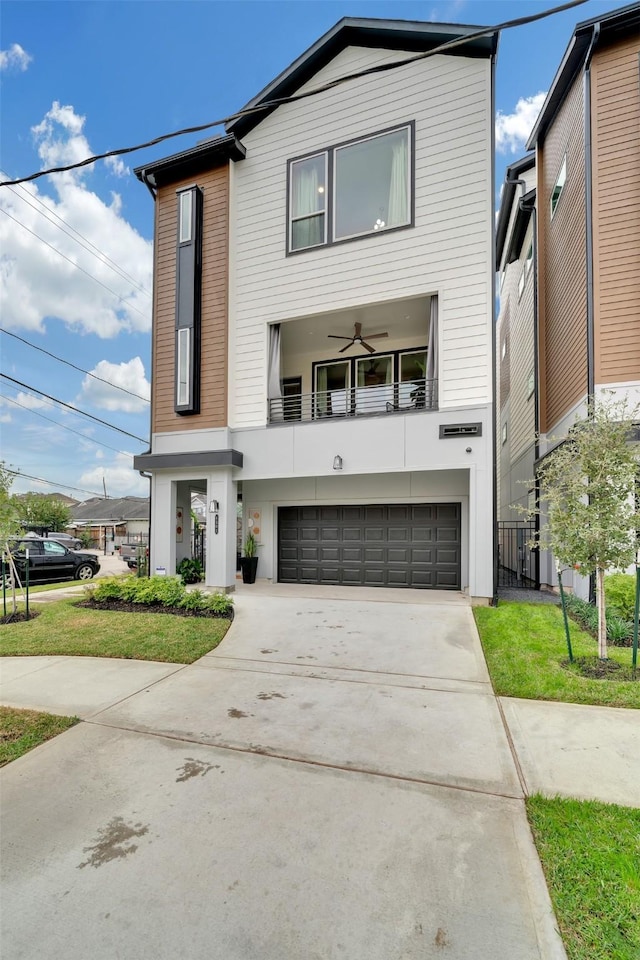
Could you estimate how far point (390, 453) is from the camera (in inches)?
352

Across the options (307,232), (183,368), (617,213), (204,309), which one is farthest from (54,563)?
(617,213)

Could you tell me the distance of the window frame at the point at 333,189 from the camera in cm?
897

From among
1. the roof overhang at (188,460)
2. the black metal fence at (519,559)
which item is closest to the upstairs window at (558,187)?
the black metal fence at (519,559)

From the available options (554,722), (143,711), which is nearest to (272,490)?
(143,711)

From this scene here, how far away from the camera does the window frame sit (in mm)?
8969

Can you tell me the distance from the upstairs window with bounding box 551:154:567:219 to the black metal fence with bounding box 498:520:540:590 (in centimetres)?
706

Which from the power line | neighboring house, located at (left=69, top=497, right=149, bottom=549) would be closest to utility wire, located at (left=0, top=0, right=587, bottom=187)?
the power line

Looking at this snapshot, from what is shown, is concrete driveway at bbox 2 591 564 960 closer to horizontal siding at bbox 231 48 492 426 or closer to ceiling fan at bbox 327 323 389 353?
horizontal siding at bbox 231 48 492 426

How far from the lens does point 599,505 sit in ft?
16.6

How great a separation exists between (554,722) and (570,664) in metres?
1.49

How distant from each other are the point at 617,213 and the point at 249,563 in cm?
988

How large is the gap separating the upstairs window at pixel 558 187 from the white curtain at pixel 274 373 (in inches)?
261

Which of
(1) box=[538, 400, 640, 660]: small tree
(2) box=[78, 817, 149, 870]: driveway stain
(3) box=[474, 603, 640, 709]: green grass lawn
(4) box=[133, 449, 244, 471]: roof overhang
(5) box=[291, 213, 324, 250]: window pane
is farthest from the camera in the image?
(5) box=[291, 213, 324, 250]: window pane

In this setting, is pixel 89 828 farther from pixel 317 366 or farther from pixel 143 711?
pixel 317 366
